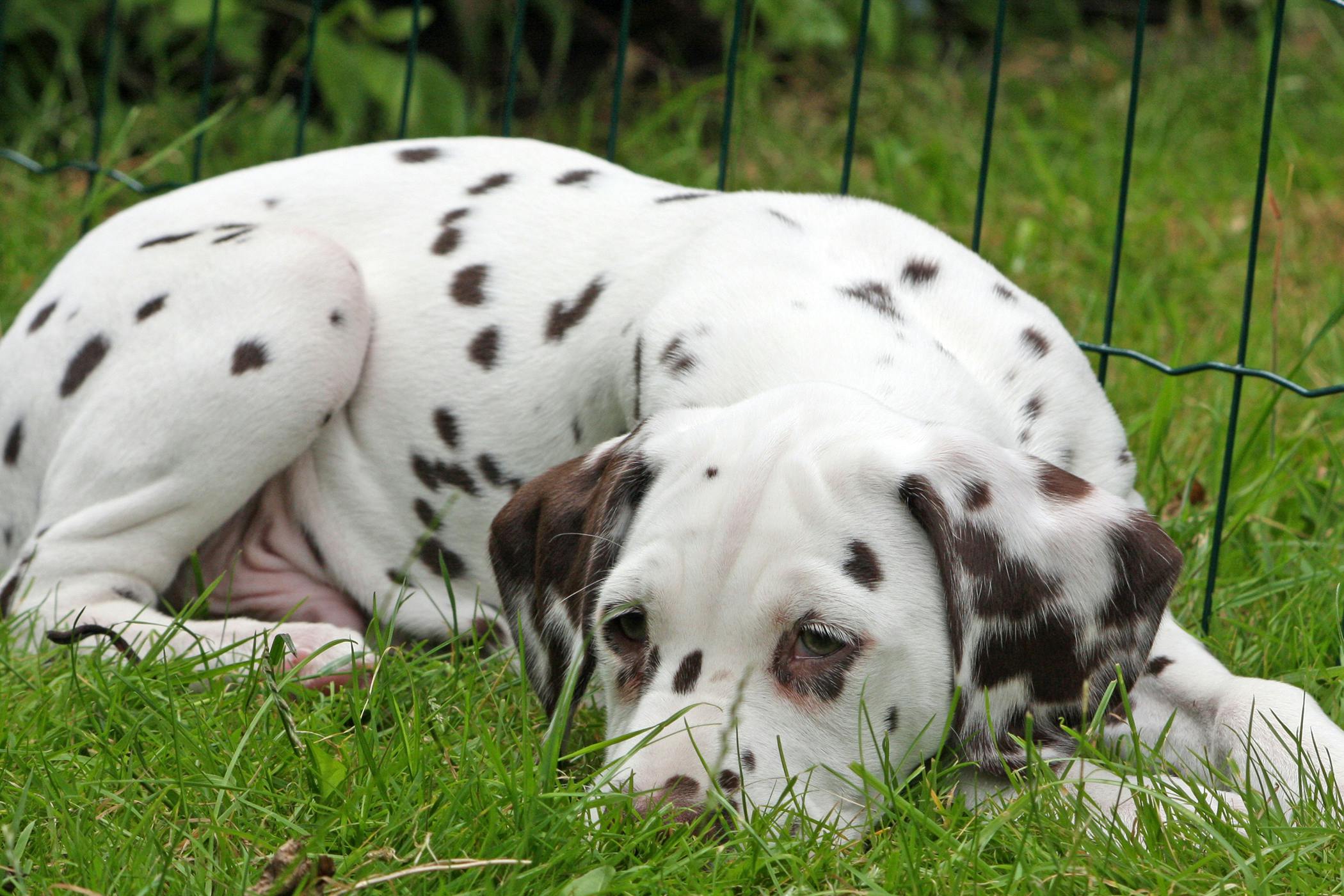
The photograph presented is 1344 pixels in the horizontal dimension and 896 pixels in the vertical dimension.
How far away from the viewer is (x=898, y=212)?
3586 mm

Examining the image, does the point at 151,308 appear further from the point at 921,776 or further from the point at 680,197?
the point at 921,776

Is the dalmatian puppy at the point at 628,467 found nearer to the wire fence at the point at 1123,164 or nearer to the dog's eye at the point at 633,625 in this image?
the dog's eye at the point at 633,625

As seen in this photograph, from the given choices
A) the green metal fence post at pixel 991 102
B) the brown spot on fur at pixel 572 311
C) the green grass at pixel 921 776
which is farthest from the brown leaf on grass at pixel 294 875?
the green metal fence post at pixel 991 102

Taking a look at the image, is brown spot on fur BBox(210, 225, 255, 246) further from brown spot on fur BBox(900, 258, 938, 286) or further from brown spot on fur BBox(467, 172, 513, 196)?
brown spot on fur BBox(900, 258, 938, 286)

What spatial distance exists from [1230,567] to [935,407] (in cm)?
146

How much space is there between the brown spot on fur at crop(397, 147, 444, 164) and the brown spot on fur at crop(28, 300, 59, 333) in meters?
0.94

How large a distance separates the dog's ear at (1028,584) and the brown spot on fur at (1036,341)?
0.67 meters

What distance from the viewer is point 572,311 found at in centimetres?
359

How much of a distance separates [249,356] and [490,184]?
77 centimetres

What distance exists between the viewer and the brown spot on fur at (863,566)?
2.46m

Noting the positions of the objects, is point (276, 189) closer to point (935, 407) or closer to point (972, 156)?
point (935, 407)

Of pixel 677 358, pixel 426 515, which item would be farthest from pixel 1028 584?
pixel 426 515

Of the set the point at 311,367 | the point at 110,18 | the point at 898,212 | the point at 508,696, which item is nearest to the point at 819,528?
the point at 508,696

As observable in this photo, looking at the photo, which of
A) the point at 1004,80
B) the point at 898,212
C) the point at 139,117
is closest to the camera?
the point at 898,212
